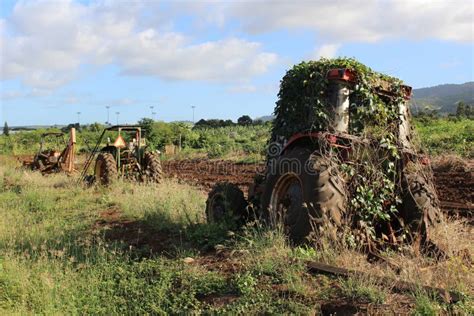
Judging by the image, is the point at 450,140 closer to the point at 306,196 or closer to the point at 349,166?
the point at 349,166

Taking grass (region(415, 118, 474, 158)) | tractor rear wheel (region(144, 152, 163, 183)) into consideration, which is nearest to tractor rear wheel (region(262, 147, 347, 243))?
tractor rear wheel (region(144, 152, 163, 183))

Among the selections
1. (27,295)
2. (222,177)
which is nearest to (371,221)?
(27,295)

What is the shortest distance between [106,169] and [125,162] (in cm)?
141

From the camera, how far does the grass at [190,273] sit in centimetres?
466

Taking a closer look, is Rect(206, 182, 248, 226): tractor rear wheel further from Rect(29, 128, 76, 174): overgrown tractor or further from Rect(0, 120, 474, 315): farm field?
Rect(29, 128, 76, 174): overgrown tractor

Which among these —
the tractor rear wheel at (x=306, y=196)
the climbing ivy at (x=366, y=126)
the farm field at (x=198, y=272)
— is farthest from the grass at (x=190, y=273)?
the climbing ivy at (x=366, y=126)

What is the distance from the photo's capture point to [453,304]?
13.4 ft

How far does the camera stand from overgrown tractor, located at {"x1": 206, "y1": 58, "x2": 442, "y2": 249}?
5.93 meters

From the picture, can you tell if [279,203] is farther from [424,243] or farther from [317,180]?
[424,243]

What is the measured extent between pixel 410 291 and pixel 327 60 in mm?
3380

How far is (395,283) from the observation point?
4.62 m

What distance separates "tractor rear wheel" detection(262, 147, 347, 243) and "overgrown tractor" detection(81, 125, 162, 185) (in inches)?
337

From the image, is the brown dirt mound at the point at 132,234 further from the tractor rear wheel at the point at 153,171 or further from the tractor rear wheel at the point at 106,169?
the tractor rear wheel at the point at 153,171

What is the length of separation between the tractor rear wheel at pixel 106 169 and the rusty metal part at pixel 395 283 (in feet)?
32.9
